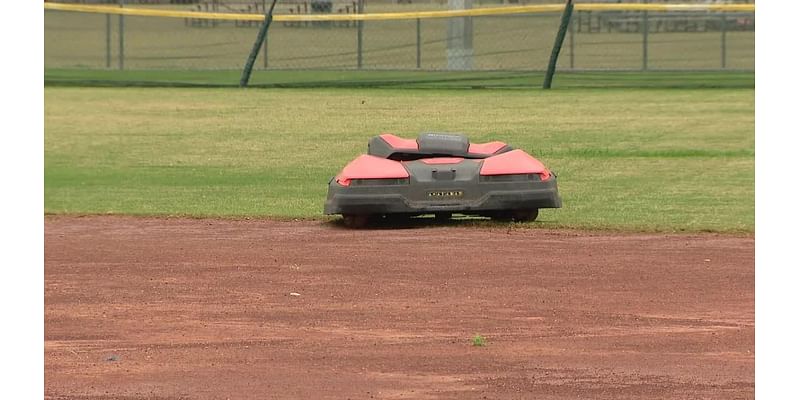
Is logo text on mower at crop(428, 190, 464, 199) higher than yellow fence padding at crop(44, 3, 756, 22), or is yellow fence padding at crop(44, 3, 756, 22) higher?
yellow fence padding at crop(44, 3, 756, 22)

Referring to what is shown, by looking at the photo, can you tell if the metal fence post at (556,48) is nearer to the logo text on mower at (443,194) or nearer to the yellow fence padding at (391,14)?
the yellow fence padding at (391,14)

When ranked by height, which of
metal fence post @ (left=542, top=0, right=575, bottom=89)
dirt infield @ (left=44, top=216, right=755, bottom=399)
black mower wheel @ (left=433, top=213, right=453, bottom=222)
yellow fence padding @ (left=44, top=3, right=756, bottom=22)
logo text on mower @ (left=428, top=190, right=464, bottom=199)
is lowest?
dirt infield @ (left=44, top=216, right=755, bottom=399)

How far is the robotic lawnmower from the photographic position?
497 inches

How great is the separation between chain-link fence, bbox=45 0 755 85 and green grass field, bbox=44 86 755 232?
13.9 ft

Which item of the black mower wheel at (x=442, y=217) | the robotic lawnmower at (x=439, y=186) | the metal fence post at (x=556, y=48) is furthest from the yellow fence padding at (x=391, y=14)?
the robotic lawnmower at (x=439, y=186)

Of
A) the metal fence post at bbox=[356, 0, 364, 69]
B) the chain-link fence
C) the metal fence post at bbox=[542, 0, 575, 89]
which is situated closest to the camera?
the metal fence post at bbox=[542, 0, 575, 89]

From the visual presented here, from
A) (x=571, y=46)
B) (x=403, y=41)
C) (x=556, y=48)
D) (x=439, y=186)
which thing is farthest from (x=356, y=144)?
(x=403, y=41)

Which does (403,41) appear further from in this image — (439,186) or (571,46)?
(439,186)

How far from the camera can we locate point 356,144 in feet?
66.5

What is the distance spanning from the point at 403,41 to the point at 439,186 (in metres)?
18.0

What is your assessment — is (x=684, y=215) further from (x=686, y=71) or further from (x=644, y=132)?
(x=686, y=71)

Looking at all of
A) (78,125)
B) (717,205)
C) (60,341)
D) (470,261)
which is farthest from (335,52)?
(60,341)

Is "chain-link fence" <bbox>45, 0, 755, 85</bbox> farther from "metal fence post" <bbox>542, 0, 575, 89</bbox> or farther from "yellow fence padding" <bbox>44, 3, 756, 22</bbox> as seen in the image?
"metal fence post" <bbox>542, 0, 575, 89</bbox>

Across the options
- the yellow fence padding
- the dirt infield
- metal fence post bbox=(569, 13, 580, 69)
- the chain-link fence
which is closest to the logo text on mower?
the dirt infield
